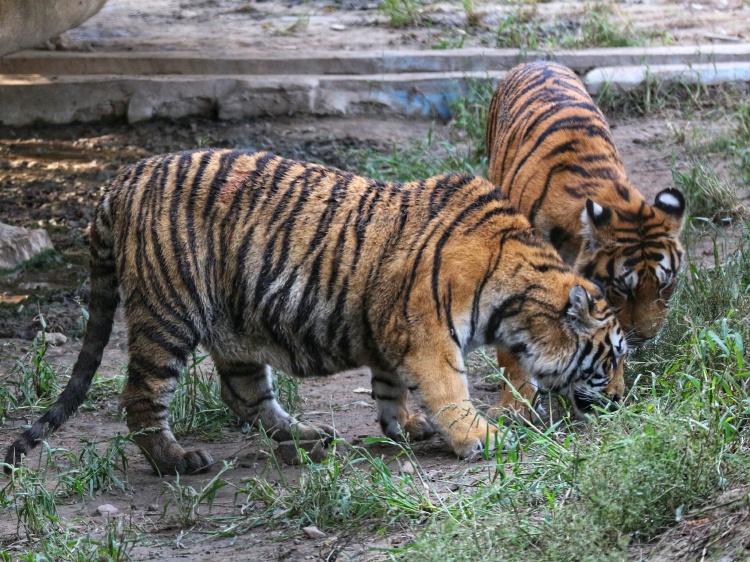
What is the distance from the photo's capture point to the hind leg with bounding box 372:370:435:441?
4270mm

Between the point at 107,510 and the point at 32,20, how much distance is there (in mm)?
3509

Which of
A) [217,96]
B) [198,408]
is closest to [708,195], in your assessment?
[198,408]

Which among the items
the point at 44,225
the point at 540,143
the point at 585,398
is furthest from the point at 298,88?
the point at 585,398

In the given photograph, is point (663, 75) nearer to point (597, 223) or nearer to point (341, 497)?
point (597, 223)

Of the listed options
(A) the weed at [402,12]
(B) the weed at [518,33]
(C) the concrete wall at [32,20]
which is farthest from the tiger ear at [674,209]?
(A) the weed at [402,12]

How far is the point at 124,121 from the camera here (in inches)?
325

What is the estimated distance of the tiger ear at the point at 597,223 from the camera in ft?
14.4

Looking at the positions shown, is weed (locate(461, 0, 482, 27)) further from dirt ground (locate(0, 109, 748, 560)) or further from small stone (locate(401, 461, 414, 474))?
small stone (locate(401, 461, 414, 474))

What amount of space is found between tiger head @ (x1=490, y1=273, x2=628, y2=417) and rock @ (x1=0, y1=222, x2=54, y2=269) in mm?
3519

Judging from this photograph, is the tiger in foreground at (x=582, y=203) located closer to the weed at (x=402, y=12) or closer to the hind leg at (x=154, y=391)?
the hind leg at (x=154, y=391)

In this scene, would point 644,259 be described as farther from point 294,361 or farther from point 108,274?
point 108,274

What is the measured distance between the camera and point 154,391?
157 inches

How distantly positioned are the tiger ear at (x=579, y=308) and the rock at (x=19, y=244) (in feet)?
12.4

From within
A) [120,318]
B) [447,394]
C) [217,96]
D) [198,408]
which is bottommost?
[120,318]
